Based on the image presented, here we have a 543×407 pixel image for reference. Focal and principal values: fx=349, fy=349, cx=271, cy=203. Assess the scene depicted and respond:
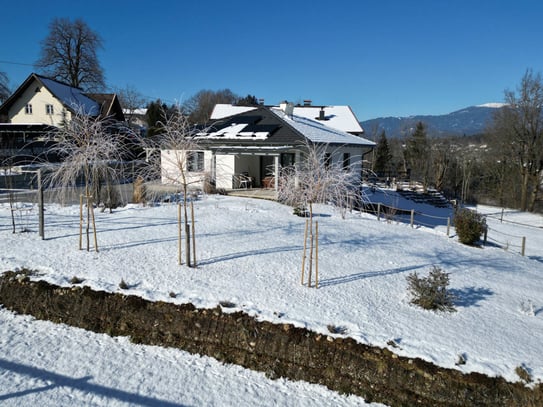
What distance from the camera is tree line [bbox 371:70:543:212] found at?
30.9 meters

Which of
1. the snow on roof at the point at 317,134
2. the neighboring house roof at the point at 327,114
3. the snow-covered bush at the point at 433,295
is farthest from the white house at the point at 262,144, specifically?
the snow-covered bush at the point at 433,295

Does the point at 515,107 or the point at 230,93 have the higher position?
the point at 230,93

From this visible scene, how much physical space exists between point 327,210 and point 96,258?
994 centimetres

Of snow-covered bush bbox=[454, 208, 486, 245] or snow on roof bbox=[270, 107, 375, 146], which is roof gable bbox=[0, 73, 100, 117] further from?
snow-covered bush bbox=[454, 208, 486, 245]

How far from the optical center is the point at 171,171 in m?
8.28

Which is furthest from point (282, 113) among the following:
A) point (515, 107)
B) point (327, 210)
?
point (515, 107)

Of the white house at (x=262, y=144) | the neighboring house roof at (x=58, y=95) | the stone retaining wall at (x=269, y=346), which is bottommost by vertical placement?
the stone retaining wall at (x=269, y=346)

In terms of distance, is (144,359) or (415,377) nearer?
(415,377)

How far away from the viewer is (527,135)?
30906 mm

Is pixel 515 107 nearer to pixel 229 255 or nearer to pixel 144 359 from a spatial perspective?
pixel 229 255

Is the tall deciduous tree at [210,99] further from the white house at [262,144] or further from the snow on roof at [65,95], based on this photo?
the white house at [262,144]

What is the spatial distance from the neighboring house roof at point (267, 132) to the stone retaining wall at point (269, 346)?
11885mm

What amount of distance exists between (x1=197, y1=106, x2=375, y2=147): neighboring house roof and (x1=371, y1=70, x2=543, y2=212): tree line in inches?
636

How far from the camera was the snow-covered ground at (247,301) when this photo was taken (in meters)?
4.78
